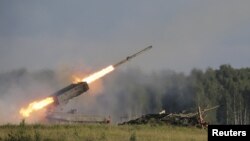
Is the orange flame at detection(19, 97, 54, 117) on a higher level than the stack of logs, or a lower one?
higher

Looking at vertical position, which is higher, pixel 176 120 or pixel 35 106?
pixel 35 106

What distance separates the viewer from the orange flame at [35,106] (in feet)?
175

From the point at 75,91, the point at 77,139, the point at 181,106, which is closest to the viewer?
the point at 77,139

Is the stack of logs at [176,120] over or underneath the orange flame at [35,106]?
underneath

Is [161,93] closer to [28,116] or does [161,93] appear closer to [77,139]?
[28,116]

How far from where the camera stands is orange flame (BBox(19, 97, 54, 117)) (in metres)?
53.3

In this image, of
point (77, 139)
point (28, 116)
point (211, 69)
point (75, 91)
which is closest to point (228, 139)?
point (77, 139)

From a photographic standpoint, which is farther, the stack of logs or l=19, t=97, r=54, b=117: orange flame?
the stack of logs

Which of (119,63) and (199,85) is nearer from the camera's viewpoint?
(119,63)

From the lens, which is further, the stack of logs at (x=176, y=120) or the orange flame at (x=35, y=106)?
the stack of logs at (x=176, y=120)

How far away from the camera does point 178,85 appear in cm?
9975

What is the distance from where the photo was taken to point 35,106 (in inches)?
2168

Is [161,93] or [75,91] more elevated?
[161,93]

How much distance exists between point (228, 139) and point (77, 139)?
1220 centimetres
